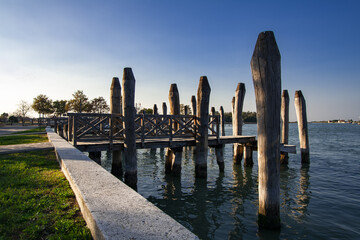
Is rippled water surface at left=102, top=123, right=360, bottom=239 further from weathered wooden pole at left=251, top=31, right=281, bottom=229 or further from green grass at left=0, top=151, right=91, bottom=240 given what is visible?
green grass at left=0, top=151, right=91, bottom=240

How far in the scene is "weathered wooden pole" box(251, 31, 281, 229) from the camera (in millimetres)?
4891

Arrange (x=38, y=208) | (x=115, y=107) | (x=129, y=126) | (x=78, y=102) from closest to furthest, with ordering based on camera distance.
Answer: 1. (x=38, y=208)
2. (x=129, y=126)
3. (x=115, y=107)
4. (x=78, y=102)

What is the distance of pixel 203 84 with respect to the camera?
10023 millimetres

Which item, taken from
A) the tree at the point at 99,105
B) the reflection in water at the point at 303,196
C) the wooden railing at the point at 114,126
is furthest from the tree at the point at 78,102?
the reflection in water at the point at 303,196

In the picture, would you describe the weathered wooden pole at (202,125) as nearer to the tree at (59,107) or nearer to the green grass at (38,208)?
the green grass at (38,208)

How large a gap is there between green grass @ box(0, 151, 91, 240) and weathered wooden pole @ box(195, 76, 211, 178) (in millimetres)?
6003

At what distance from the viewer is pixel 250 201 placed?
25.2 ft

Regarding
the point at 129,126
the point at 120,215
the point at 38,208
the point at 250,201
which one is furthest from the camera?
the point at 129,126

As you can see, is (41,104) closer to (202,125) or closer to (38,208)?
(202,125)

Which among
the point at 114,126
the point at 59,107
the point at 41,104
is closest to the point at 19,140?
the point at 114,126

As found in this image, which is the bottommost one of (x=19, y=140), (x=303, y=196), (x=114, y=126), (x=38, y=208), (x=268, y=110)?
(x=303, y=196)

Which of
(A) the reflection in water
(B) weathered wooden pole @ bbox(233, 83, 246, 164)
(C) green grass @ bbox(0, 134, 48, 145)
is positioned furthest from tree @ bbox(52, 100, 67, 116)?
(A) the reflection in water

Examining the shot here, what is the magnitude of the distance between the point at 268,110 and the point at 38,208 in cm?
458

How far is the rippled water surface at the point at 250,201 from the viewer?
18.3 ft
